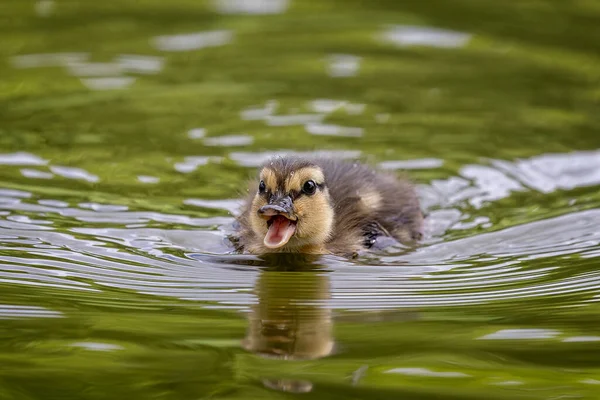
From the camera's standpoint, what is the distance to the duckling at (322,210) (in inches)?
234

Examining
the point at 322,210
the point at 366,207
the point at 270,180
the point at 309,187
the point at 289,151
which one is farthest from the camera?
the point at 289,151

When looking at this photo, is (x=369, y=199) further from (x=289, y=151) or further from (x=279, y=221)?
(x=289, y=151)

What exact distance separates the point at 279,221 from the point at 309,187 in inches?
9.5

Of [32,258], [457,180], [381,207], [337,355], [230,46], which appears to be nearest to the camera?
[337,355]

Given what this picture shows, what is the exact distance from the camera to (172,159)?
7.58m

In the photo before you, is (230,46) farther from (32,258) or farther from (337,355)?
(337,355)

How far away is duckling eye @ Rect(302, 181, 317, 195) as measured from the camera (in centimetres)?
599

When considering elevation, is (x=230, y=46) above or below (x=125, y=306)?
above

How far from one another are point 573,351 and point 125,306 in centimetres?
183

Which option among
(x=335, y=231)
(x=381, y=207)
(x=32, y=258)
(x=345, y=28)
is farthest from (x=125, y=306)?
(x=345, y=28)

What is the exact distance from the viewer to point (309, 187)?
6.02m

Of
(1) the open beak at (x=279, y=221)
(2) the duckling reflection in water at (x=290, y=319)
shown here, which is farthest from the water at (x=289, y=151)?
(1) the open beak at (x=279, y=221)

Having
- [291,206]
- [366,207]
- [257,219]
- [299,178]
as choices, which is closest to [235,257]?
[257,219]

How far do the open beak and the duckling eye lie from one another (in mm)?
103
